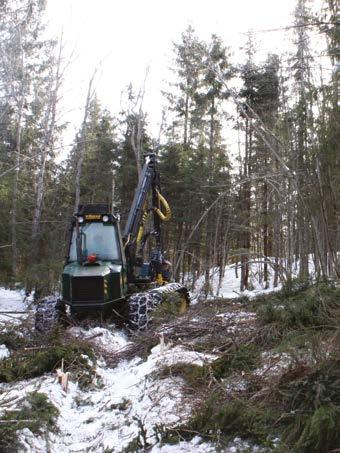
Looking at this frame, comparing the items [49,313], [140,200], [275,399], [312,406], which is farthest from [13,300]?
[312,406]

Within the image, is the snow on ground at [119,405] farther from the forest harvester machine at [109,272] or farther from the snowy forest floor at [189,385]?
the forest harvester machine at [109,272]

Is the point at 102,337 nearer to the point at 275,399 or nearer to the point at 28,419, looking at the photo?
the point at 28,419

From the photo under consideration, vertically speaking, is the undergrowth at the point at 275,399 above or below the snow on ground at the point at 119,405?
above

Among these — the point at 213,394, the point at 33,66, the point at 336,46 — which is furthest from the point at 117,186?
the point at 213,394

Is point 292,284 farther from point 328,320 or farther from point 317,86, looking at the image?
point 317,86

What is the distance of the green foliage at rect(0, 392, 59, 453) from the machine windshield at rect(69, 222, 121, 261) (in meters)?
5.47

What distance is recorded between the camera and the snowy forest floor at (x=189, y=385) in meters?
3.42

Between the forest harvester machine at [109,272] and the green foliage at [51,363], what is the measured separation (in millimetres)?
1787

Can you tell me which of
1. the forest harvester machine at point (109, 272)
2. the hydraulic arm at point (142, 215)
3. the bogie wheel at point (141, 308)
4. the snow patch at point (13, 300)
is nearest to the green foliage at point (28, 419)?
the forest harvester machine at point (109, 272)

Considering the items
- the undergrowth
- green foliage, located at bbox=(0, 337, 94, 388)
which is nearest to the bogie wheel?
green foliage, located at bbox=(0, 337, 94, 388)

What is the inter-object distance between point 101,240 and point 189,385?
5736 millimetres

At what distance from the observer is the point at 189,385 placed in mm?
4793

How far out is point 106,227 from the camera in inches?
399

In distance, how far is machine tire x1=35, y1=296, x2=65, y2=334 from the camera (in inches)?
358
